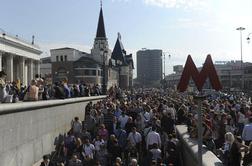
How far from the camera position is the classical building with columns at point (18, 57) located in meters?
85.2

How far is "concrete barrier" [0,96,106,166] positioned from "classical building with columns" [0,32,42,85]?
2463 inches

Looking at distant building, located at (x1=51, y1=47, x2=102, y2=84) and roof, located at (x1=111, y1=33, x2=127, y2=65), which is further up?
roof, located at (x1=111, y1=33, x2=127, y2=65)

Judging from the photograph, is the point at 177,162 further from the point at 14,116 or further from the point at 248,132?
the point at 14,116

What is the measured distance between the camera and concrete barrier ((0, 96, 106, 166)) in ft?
45.8

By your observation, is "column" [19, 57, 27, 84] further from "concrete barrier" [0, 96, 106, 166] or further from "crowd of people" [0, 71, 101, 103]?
"concrete barrier" [0, 96, 106, 166]

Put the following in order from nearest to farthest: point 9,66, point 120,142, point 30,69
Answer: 1. point 120,142
2. point 9,66
3. point 30,69

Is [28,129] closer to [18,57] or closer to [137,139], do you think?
[137,139]

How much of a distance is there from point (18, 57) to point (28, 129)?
8255cm

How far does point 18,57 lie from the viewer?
9700cm

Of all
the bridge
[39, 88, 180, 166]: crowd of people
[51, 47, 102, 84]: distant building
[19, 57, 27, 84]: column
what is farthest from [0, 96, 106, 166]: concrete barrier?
[51, 47, 102, 84]: distant building

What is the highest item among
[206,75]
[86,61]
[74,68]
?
[86,61]

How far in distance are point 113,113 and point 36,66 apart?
90737mm

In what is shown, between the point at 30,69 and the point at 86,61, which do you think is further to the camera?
the point at 86,61

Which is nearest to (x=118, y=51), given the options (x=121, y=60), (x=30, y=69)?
(x=121, y=60)
